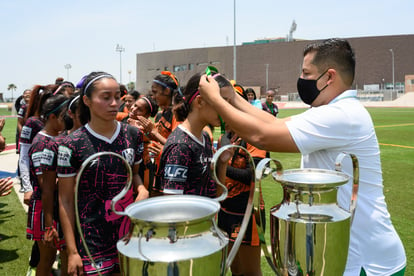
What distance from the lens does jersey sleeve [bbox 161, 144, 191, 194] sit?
2051mm

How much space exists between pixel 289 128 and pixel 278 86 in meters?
78.3

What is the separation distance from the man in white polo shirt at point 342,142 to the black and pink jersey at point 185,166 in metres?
0.57

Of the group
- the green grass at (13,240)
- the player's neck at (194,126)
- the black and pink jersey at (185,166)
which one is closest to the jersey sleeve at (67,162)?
the black and pink jersey at (185,166)

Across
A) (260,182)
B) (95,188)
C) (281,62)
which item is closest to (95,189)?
(95,188)

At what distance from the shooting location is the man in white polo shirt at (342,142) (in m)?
1.57

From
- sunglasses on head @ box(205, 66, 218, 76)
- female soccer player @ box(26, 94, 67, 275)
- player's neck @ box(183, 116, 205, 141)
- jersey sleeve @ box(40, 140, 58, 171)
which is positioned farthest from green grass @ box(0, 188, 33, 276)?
sunglasses on head @ box(205, 66, 218, 76)

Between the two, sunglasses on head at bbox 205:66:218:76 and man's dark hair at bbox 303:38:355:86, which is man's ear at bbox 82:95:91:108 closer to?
sunglasses on head at bbox 205:66:218:76

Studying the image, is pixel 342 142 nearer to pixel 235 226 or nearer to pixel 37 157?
pixel 235 226

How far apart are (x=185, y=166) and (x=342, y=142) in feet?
2.83

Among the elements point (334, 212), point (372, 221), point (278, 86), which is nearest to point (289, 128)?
point (334, 212)

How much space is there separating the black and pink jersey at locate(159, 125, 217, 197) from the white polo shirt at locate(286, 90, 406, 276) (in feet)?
2.38

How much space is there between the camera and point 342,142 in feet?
5.24

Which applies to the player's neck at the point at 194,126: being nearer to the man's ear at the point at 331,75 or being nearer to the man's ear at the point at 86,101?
the man's ear at the point at 86,101

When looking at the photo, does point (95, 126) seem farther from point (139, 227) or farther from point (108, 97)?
point (139, 227)
